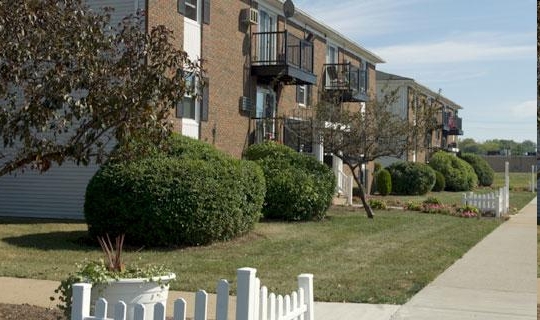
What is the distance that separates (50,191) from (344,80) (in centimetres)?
1465

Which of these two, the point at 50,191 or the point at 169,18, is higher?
the point at 169,18

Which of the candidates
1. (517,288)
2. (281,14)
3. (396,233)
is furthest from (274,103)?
(517,288)

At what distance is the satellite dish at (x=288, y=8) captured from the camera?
2495cm

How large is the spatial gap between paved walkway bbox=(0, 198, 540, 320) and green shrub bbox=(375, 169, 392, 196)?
21983 millimetres

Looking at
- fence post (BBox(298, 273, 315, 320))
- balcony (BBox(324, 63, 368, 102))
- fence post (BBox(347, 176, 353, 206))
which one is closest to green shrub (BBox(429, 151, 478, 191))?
balcony (BBox(324, 63, 368, 102))

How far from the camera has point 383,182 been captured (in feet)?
115

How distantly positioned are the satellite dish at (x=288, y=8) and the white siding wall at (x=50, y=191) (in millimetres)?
8090

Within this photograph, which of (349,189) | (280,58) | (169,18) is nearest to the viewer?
(169,18)

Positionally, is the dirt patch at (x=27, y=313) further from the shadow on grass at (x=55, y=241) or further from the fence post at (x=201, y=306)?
the shadow on grass at (x=55, y=241)

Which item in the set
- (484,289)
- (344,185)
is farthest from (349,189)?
(484,289)

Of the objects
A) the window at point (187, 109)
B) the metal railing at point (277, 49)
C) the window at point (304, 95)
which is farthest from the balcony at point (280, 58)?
the window at point (187, 109)

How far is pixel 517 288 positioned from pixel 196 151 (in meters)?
6.82

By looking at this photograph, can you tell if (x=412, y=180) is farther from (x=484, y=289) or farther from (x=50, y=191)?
(x=484, y=289)

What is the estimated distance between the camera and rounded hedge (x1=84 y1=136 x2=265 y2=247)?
1304 cm
